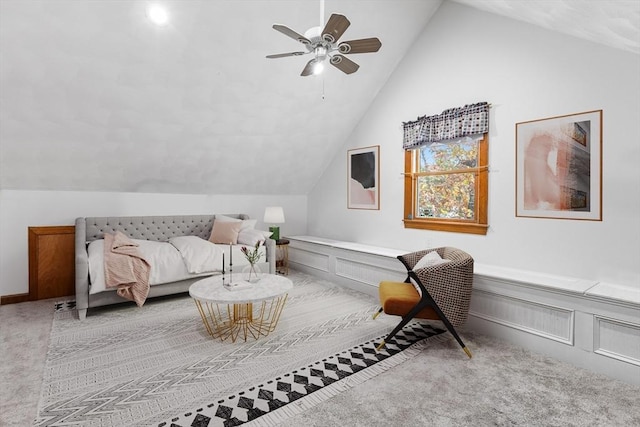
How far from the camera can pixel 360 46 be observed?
2.46 meters

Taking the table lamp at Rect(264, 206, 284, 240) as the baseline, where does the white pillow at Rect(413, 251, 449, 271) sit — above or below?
below

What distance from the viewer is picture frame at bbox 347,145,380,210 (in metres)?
4.88

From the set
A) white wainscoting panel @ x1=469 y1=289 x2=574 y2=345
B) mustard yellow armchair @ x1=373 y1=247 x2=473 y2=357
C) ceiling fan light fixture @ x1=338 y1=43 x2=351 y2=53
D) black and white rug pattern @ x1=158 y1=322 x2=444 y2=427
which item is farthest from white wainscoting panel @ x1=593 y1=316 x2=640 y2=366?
ceiling fan light fixture @ x1=338 y1=43 x2=351 y2=53

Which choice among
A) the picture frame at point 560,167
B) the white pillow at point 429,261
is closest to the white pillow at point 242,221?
the white pillow at point 429,261

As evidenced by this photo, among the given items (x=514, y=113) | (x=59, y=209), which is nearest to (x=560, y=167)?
(x=514, y=113)

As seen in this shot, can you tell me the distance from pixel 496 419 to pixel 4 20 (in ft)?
14.2

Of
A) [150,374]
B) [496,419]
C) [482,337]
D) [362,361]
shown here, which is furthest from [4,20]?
[482,337]

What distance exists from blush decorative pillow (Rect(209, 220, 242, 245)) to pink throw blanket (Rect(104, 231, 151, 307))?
119 cm

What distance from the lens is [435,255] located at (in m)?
3.16

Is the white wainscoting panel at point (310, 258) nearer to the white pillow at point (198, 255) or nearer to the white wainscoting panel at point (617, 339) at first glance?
the white pillow at point (198, 255)

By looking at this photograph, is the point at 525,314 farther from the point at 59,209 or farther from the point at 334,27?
the point at 59,209

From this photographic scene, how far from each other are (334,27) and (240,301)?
2.08m

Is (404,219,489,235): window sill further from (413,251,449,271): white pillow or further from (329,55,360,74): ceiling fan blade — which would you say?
(329,55,360,74): ceiling fan blade

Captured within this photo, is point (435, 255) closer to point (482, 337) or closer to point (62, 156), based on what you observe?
point (482, 337)
